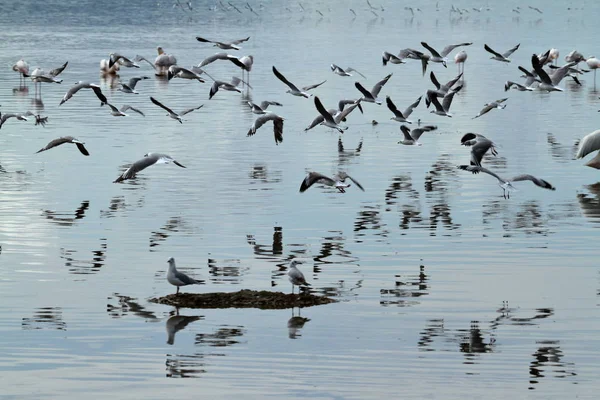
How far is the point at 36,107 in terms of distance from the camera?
4444 cm

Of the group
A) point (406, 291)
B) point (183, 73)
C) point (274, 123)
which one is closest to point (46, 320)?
point (406, 291)

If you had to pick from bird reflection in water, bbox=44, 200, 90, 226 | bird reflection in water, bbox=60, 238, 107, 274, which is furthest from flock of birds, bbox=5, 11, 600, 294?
bird reflection in water, bbox=60, 238, 107, 274

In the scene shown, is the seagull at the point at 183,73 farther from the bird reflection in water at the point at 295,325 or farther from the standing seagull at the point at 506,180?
the bird reflection in water at the point at 295,325

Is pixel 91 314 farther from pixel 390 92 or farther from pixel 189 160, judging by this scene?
pixel 390 92

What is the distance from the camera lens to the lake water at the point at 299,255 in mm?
14141

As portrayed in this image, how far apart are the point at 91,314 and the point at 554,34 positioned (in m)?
82.5

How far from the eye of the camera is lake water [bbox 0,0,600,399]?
14.1 metres

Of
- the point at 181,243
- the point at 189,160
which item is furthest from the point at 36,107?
the point at 181,243

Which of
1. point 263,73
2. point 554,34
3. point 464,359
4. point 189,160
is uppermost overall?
point 554,34

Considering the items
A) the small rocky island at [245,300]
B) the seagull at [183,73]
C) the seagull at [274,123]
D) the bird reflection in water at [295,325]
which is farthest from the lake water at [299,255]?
the seagull at [183,73]

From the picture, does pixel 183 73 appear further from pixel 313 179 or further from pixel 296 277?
pixel 296 277

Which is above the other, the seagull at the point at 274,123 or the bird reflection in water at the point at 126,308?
the seagull at the point at 274,123

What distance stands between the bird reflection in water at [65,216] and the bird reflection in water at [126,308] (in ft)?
19.9

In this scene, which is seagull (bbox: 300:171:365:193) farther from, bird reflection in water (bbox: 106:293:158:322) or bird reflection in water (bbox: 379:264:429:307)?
bird reflection in water (bbox: 106:293:158:322)
